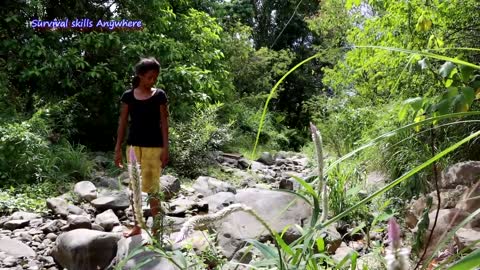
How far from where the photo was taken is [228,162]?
7.69 meters

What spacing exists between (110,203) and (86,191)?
0.46 m

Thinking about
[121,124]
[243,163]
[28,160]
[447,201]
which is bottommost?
[243,163]

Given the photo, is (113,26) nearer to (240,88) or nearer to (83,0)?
(83,0)

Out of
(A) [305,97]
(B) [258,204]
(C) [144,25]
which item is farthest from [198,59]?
(A) [305,97]

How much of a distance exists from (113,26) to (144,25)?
557 millimetres

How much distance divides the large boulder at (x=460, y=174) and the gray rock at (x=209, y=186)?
2799mm

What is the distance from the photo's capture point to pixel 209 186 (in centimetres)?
581

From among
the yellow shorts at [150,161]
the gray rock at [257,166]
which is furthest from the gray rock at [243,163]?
the yellow shorts at [150,161]

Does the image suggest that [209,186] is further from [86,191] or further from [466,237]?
[466,237]

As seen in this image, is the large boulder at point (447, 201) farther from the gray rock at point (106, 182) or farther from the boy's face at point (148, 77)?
the gray rock at point (106, 182)

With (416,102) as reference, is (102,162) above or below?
below

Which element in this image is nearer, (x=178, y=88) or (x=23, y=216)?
(x=23, y=216)

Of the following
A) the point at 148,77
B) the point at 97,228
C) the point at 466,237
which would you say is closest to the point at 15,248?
the point at 97,228

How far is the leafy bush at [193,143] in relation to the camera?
259 inches
